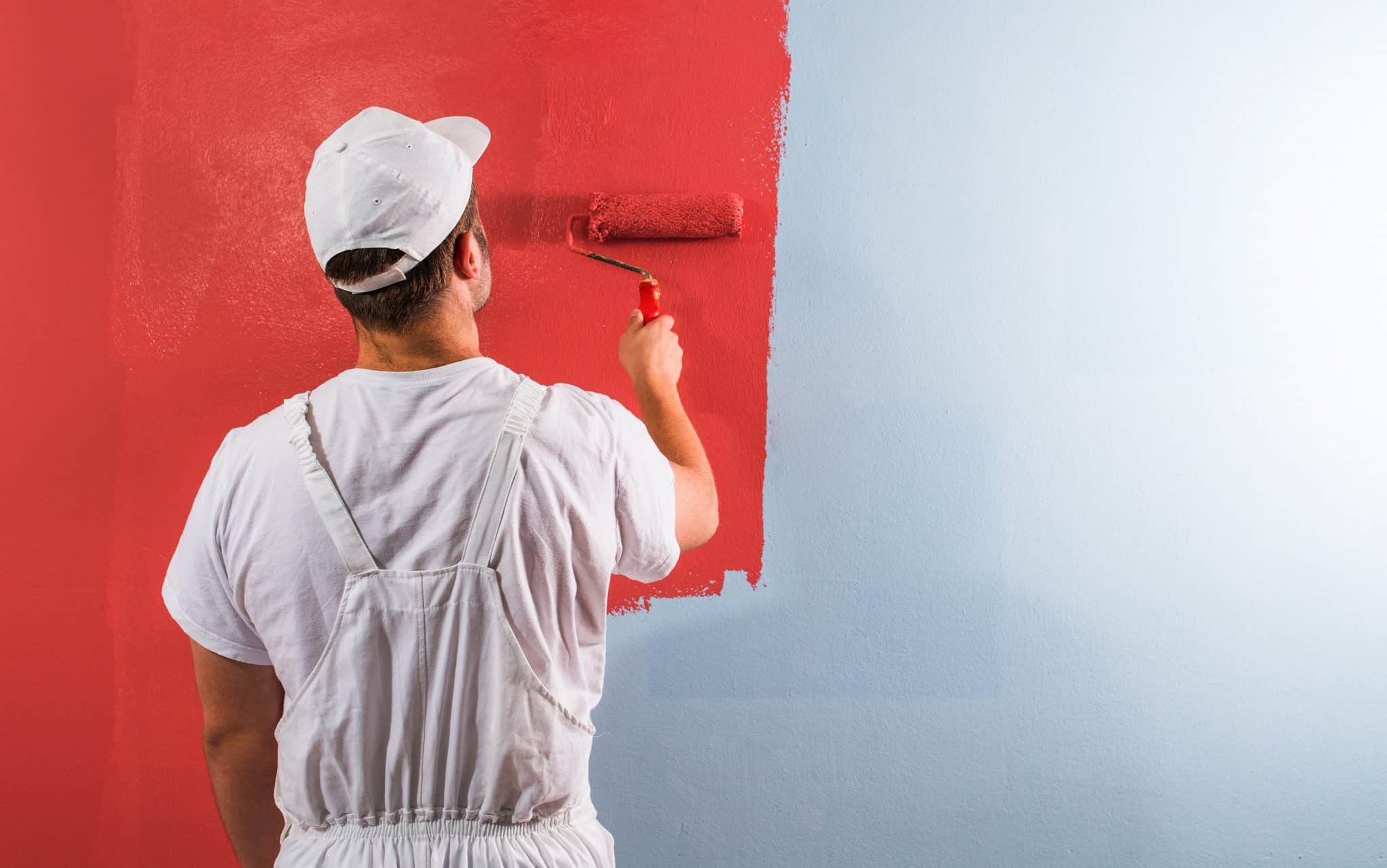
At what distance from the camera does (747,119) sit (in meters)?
1.17

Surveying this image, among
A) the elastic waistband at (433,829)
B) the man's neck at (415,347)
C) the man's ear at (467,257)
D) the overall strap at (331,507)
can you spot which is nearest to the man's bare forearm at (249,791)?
the elastic waistband at (433,829)

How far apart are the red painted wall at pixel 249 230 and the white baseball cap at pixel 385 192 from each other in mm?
339

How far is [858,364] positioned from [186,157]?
0.96 m

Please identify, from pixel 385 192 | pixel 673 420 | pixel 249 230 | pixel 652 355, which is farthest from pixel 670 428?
pixel 249 230

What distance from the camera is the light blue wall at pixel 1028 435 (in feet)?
3.86

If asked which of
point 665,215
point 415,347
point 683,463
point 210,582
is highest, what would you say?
point 665,215

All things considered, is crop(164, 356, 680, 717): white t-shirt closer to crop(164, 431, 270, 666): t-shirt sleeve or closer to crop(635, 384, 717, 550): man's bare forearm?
crop(164, 431, 270, 666): t-shirt sleeve

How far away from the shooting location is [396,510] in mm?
761

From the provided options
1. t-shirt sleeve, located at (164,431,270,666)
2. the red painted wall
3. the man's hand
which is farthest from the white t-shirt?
the red painted wall

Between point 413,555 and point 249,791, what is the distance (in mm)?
371

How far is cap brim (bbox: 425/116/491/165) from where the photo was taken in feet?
3.01

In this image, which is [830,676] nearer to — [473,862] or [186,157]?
[473,862]

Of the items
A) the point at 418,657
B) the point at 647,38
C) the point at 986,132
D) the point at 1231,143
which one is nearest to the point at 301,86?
the point at 647,38

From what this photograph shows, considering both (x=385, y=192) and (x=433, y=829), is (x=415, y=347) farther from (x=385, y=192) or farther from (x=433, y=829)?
(x=433, y=829)
